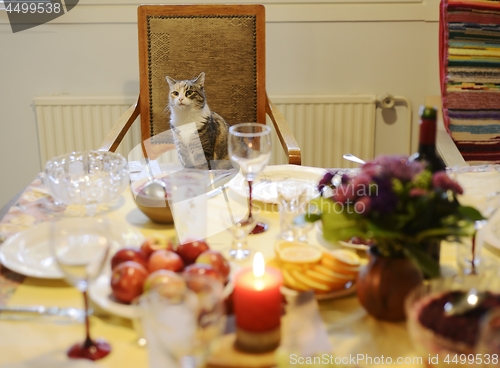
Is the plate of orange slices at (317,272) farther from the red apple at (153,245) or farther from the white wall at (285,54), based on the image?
the white wall at (285,54)

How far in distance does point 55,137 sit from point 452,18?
5.23 ft

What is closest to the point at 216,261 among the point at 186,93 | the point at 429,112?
the point at 429,112

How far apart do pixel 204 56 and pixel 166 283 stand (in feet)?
4.56

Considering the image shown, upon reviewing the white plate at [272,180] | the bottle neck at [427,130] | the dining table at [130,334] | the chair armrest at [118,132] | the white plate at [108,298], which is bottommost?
the dining table at [130,334]

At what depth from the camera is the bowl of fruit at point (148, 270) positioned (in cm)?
84

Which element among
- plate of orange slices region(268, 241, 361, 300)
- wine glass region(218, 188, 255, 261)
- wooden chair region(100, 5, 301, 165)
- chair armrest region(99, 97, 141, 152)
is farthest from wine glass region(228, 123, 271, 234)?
wooden chair region(100, 5, 301, 165)

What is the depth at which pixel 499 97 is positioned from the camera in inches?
79.2

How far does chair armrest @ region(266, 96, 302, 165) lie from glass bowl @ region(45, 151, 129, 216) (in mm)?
464

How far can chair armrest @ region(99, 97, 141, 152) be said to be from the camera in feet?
5.43

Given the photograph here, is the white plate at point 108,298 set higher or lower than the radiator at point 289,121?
higher

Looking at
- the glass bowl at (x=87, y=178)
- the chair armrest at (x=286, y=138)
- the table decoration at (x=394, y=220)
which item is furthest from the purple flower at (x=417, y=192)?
the chair armrest at (x=286, y=138)

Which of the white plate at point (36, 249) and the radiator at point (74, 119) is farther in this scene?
the radiator at point (74, 119)

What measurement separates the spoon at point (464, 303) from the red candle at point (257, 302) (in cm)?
21

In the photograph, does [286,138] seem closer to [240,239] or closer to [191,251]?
[240,239]
